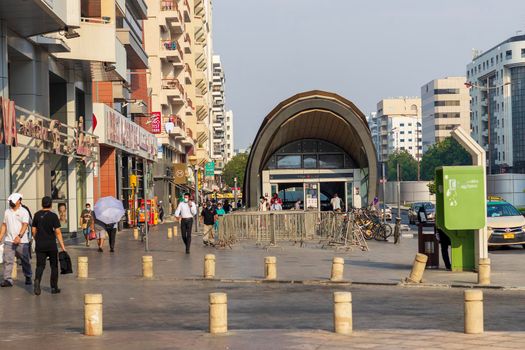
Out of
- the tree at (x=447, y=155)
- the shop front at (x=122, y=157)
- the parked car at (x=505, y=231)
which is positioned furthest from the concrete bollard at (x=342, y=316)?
the tree at (x=447, y=155)

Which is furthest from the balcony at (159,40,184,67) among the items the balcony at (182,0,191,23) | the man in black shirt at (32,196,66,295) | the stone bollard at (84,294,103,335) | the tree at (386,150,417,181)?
the tree at (386,150,417,181)

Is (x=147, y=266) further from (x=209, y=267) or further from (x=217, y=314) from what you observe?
(x=217, y=314)

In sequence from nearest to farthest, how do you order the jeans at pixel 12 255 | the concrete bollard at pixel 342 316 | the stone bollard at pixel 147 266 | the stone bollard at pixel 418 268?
the concrete bollard at pixel 342 316 < the jeans at pixel 12 255 < the stone bollard at pixel 418 268 < the stone bollard at pixel 147 266

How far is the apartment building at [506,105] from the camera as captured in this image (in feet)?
477

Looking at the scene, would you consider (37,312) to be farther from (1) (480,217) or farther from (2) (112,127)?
(2) (112,127)

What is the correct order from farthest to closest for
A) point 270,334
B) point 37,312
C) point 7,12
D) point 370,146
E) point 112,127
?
point 370,146
point 112,127
point 7,12
point 37,312
point 270,334

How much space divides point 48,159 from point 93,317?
2155 centimetres

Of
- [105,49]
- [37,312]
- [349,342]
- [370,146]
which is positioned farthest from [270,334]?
[370,146]

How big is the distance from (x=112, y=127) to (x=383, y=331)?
3423 cm

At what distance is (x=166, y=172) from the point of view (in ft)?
248

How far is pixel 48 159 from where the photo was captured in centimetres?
3312

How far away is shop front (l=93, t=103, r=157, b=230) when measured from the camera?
43625mm

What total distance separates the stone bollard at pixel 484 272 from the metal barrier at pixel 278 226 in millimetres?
15566

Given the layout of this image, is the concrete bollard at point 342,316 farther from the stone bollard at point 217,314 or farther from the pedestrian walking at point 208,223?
the pedestrian walking at point 208,223
